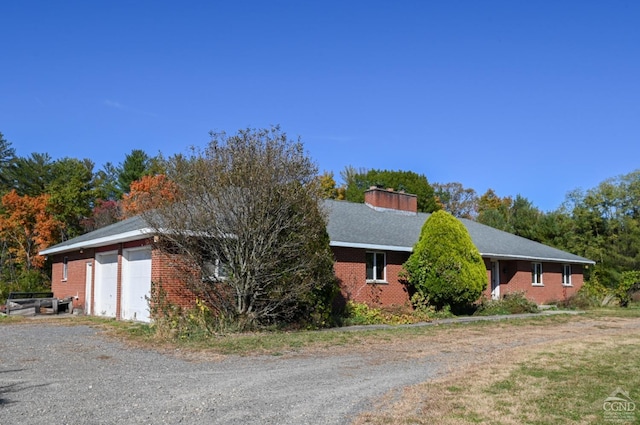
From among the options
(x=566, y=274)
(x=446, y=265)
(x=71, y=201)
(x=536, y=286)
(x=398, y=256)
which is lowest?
(x=536, y=286)

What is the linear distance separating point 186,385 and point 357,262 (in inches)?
487

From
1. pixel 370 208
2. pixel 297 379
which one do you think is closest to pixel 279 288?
pixel 297 379

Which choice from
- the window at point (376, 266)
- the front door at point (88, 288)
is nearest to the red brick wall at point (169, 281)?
the front door at point (88, 288)

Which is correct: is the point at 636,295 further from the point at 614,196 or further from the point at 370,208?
the point at 614,196

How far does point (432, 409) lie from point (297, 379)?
8.46 feet

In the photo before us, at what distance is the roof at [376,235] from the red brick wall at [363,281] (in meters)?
0.52

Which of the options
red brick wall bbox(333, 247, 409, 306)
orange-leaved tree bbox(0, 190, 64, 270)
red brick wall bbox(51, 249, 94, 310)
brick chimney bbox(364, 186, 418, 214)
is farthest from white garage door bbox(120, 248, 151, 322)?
orange-leaved tree bbox(0, 190, 64, 270)

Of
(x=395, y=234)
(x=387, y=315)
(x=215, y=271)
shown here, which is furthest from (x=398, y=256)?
(x=215, y=271)

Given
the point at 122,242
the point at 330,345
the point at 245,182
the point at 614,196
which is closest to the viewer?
the point at 330,345

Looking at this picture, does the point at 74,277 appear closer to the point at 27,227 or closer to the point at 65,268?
the point at 65,268

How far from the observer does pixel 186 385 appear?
8.14 m

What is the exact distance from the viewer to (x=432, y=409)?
674 centimetres

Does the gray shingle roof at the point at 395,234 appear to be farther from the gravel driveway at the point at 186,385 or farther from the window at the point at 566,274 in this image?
the gravel driveway at the point at 186,385

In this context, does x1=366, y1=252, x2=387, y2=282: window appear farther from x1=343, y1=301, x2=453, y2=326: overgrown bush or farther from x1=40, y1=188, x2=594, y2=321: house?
x1=343, y1=301, x2=453, y2=326: overgrown bush
